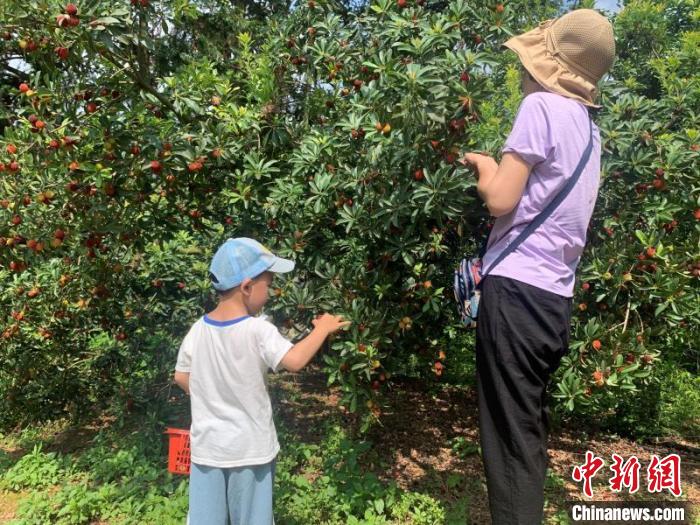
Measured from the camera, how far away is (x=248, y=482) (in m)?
2.10

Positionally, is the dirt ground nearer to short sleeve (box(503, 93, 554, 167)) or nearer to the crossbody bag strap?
the crossbody bag strap

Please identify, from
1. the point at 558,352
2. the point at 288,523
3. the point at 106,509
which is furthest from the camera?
the point at 106,509

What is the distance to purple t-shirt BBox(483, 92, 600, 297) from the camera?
1.88 meters

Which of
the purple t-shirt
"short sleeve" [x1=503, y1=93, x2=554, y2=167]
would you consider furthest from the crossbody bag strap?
"short sleeve" [x1=503, y1=93, x2=554, y2=167]

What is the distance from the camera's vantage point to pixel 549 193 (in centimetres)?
192

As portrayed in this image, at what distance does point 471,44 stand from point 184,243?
2430mm

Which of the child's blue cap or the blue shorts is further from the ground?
the child's blue cap

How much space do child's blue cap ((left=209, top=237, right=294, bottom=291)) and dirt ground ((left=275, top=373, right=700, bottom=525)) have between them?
1.49 meters

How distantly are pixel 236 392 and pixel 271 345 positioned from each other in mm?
214

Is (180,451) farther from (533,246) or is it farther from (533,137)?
(533,137)

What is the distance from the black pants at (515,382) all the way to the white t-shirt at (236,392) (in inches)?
27.2

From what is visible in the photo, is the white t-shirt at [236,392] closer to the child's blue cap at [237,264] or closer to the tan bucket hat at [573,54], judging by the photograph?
the child's blue cap at [237,264]

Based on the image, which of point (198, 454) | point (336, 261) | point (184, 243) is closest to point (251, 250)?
point (198, 454)

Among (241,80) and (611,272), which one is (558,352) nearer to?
(611,272)
